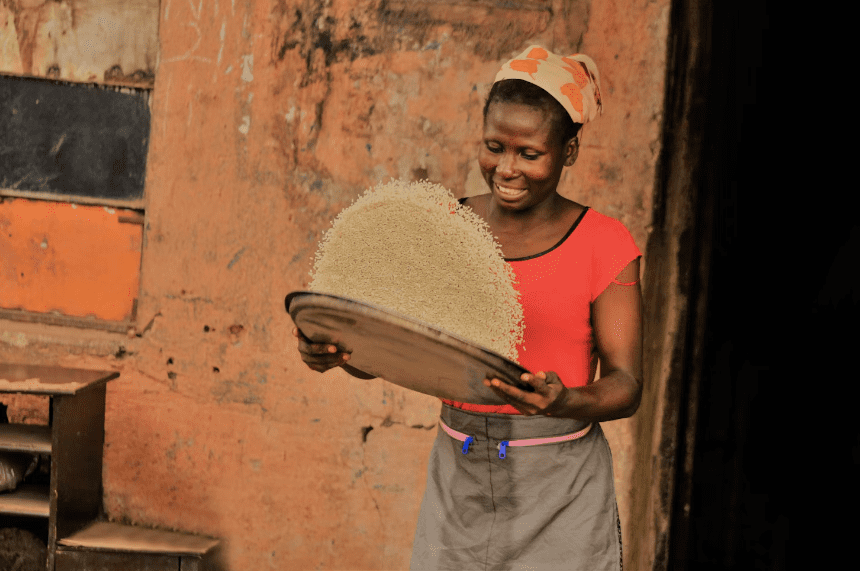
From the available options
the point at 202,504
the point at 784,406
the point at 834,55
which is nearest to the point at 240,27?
the point at 202,504

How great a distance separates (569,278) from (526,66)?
0.41 m

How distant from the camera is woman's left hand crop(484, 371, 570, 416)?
115 cm

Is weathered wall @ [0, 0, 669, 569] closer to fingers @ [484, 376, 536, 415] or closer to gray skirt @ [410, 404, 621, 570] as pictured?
gray skirt @ [410, 404, 621, 570]

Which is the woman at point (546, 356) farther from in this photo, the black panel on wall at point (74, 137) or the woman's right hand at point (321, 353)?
the black panel on wall at point (74, 137)

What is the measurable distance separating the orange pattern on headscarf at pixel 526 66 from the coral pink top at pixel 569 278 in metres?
0.30

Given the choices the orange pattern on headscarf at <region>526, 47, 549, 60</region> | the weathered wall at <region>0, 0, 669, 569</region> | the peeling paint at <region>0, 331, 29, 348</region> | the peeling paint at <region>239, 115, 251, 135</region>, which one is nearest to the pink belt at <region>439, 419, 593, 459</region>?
the orange pattern on headscarf at <region>526, 47, 549, 60</region>

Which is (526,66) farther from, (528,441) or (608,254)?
(528,441)

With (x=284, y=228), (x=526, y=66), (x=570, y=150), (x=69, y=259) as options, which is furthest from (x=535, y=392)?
(x=69, y=259)

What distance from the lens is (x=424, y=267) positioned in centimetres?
124

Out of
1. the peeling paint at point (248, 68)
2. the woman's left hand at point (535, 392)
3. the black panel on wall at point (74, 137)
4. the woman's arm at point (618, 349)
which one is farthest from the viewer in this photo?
the black panel on wall at point (74, 137)

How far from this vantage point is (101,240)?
2.89 meters

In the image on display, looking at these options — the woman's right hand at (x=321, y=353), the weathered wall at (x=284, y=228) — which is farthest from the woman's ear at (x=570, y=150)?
the weathered wall at (x=284, y=228)

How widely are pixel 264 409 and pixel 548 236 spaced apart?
1747mm

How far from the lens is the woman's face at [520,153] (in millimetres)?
1321
